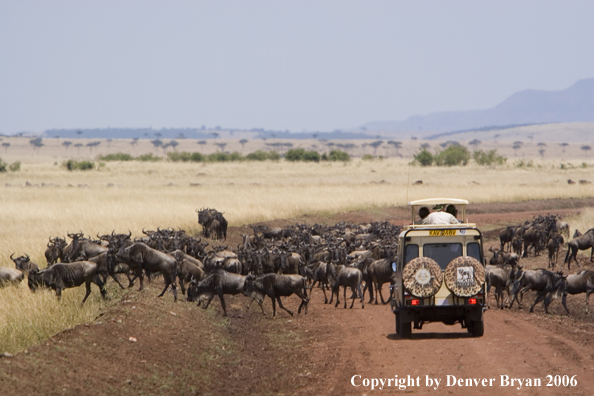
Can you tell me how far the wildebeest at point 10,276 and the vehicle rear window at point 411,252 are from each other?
8.85 meters

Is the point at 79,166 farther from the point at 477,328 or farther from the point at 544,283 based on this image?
the point at 477,328

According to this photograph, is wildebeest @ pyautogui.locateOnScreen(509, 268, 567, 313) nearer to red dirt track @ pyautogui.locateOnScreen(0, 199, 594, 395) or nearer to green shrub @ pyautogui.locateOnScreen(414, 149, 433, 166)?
red dirt track @ pyautogui.locateOnScreen(0, 199, 594, 395)

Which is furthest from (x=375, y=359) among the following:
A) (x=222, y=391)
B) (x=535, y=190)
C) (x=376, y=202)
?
(x=535, y=190)

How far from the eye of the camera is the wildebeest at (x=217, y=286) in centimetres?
1552

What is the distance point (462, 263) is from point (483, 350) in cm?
139

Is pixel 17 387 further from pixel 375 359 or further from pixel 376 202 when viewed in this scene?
pixel 376 202

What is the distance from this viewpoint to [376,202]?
143ft

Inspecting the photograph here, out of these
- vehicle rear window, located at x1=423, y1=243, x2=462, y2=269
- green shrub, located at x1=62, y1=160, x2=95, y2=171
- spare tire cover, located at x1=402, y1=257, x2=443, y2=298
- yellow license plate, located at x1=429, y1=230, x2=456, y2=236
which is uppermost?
yellow license plate, located at x1=429, y1=230, x2=456, y2=236

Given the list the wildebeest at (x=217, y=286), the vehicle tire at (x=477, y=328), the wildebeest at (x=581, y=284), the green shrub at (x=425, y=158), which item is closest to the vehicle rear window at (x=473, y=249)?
the vehicle tire at (x=477, y=328)

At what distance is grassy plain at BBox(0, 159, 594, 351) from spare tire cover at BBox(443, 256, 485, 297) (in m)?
6.03

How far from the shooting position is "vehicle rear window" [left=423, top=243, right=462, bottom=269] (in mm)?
11949

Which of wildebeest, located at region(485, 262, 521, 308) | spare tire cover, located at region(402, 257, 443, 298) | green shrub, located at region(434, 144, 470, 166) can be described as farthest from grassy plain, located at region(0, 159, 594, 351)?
green shrub, located at region(434, 144, 470, 166)

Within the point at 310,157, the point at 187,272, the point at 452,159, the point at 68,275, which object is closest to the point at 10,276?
the point at 68,275

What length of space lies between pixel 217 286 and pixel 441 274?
549 cm
